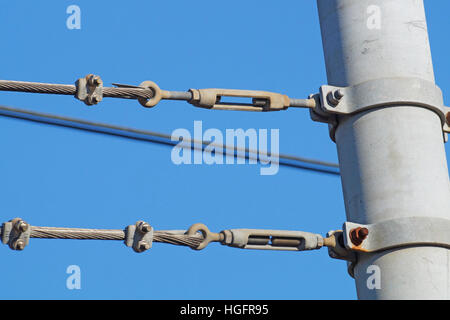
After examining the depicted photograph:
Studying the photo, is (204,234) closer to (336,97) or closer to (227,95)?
(227,95)

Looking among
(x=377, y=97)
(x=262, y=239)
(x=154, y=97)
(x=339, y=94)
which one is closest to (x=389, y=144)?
(x=377, y=97)

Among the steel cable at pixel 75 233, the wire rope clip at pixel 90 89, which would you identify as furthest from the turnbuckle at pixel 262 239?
the wire rope clip at pixel 90 89

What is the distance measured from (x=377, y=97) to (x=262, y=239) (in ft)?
4.42

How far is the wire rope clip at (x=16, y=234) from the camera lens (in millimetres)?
9992

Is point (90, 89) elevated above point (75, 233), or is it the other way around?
point (90, 89)

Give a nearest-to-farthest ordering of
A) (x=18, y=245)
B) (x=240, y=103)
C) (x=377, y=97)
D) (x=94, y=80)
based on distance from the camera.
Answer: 1. (x=18, y=245)
2. (x=94, y=80)
3. (x=377, y=97)
4. (x=240, y=103)

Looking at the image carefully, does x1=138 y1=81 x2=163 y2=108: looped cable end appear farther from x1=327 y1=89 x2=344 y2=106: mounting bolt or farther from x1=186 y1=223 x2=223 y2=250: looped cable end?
x1=327 y1=89 x2=344 y2=106: mounting bolt

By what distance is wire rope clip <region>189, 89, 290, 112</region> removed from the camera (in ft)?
35.5

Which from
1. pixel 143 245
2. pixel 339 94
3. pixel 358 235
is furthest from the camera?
pixel 339 94

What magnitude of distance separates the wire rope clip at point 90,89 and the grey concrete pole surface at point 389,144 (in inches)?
71.8

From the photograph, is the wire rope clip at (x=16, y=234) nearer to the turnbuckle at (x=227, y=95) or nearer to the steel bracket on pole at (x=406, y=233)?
the turnbuckle at (x=227, y=95)

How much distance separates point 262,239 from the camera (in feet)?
34.9

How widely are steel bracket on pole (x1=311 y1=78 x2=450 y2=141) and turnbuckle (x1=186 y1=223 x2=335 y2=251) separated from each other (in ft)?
3.10

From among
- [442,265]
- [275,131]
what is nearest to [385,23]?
[275,131]
